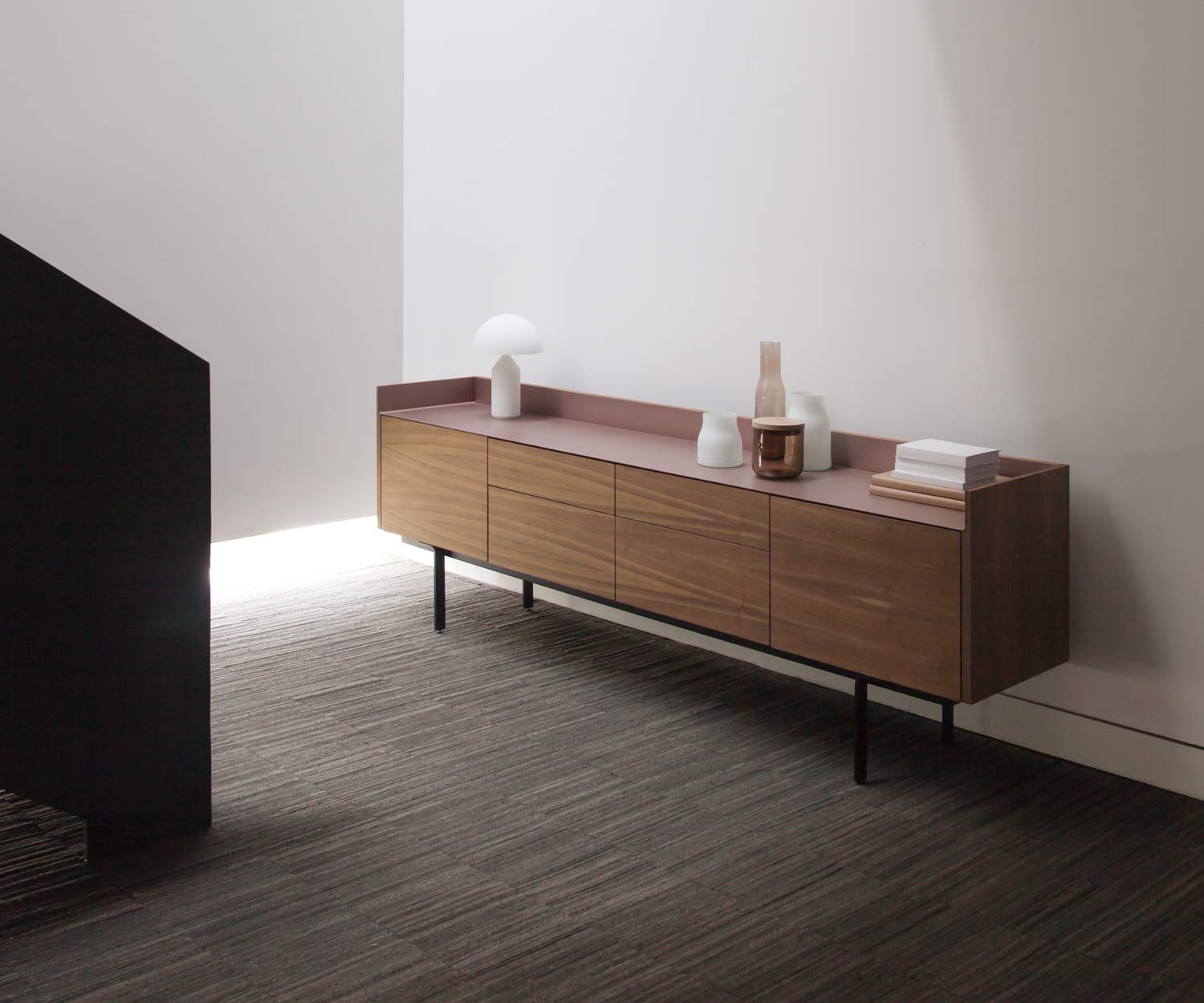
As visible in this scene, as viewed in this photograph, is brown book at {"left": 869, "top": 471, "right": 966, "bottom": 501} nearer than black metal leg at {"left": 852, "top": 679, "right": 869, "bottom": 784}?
Yes

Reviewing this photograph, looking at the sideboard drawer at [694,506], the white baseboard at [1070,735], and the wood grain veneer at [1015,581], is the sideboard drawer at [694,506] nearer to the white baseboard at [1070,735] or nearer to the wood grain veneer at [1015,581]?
the wood grain veneer at [1015,581]

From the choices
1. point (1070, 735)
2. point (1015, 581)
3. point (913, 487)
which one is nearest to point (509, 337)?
point (913, 487)

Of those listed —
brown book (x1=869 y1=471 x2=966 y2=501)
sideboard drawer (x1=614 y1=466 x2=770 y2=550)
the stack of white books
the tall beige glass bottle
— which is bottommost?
sideboard drawer (x1=614 y1=466 x2=770 y2=550)

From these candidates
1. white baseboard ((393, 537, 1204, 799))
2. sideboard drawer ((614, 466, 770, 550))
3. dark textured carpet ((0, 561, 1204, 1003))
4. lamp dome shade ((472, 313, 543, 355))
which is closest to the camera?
dark textured carpet ((0, 561, 1204, 1003))

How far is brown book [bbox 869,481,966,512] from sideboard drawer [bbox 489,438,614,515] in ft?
2.95

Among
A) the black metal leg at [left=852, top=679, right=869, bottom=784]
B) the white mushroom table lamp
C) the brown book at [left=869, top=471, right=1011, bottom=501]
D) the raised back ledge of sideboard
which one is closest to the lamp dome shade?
the white mushroom table lamp

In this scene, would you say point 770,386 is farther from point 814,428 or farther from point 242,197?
point 242,197

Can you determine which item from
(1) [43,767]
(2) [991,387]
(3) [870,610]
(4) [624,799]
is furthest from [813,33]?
(1) [43,767]

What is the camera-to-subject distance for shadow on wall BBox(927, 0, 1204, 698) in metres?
3.24

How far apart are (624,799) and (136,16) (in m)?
3.79

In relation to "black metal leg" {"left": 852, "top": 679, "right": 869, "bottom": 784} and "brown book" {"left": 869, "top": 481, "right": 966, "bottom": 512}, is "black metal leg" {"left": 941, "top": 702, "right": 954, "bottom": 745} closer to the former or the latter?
"black metal leg" {"left": 852, "top": 679, "right": 869, "bottom": 784}

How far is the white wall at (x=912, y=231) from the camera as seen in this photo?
3314mm

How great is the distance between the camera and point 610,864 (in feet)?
9.89

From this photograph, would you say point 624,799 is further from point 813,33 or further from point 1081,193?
point 813,33
